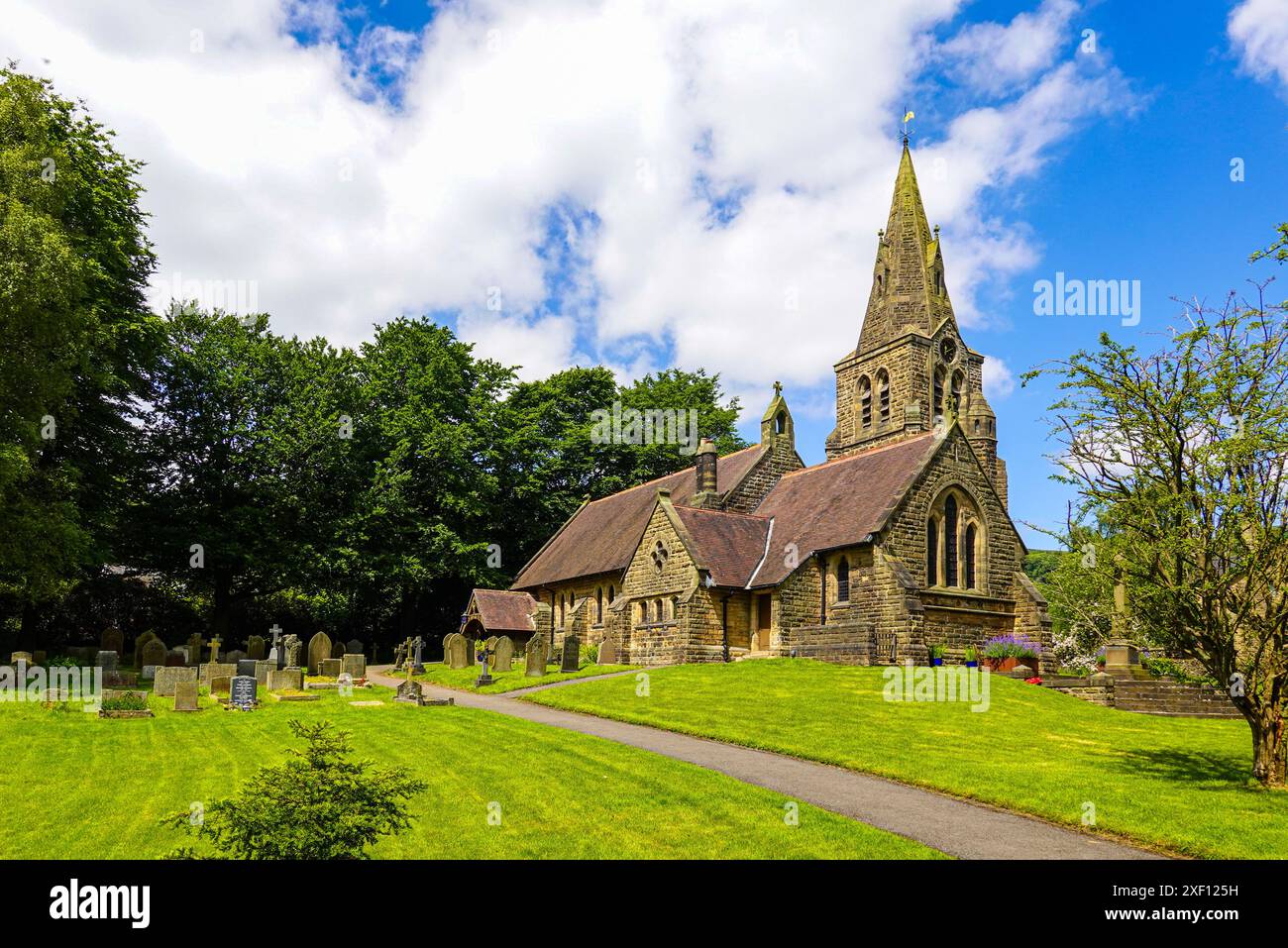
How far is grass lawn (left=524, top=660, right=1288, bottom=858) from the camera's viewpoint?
11.2 m

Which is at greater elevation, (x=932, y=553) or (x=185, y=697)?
(x=932, y=553)

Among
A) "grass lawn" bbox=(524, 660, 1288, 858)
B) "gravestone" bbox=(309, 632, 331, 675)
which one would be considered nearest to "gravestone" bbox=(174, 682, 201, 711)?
"grass lawn" bbox=(524, 660, 1288, 858)

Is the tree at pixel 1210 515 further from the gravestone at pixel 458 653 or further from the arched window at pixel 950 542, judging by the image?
the gravestone at pixel 458 653

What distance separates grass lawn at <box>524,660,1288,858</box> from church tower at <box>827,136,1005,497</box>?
26.5 metres

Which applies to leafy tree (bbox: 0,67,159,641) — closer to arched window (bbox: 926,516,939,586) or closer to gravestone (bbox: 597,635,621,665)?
gravestone (bbox: 597,635,621,665)

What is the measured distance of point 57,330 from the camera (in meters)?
26.3

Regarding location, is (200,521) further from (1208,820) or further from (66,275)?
(1208,820)

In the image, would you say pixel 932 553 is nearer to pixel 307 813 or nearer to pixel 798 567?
pixel 798 567

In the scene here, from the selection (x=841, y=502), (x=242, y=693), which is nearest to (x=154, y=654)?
(x=242, y=693)

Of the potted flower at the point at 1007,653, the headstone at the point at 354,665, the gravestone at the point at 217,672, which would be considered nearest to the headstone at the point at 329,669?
the headstone at the point at 354,665

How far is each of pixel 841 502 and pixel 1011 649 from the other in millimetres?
8221
